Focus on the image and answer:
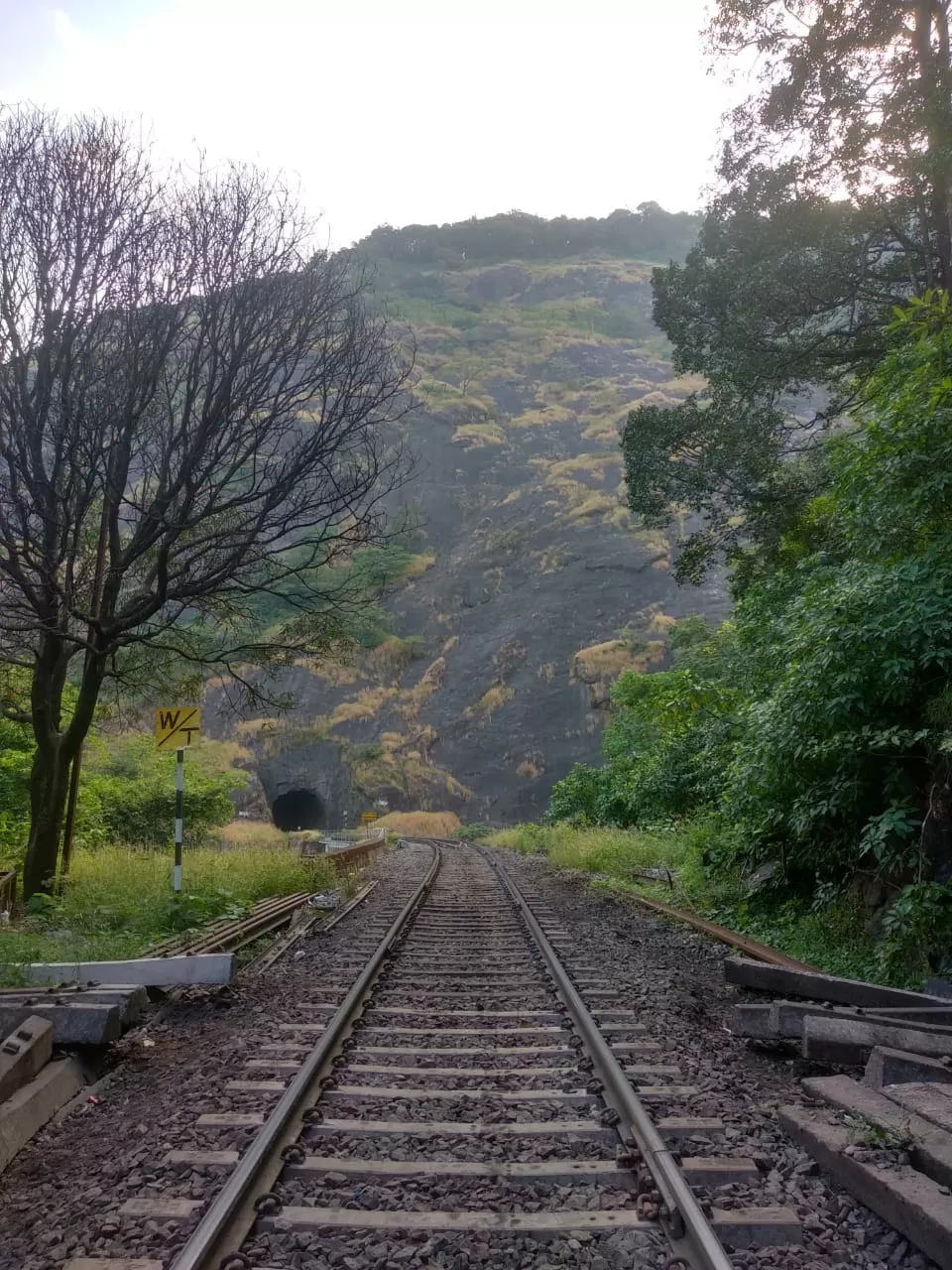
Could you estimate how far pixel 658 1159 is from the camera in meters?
3.58

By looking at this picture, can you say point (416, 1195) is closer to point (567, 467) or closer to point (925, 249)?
point (925, 249)

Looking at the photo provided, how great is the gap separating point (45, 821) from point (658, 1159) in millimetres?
9617

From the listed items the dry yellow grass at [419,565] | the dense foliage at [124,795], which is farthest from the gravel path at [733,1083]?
the dry yellow grass at [419,565]

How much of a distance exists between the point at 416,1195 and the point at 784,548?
12.3 m

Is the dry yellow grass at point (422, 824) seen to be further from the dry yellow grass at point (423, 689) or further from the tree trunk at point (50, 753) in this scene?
the tree trunk at point (50, 753)

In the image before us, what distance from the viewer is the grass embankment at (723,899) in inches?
324

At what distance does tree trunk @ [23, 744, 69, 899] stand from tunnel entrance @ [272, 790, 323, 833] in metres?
36.8

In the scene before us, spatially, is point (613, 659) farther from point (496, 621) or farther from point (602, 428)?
point (602, 428)

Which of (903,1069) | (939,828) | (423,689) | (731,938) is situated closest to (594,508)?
(423,689)

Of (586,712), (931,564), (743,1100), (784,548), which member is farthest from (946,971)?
(586,712)

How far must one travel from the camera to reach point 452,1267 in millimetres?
2971

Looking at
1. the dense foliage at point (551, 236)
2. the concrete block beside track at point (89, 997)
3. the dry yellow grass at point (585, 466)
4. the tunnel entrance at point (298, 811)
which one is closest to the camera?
the concrete block beside track at point (89, 997)

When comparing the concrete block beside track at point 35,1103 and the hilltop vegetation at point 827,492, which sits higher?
the hilltop vegetation at point 827,492

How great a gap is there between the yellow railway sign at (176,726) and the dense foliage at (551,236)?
134m
